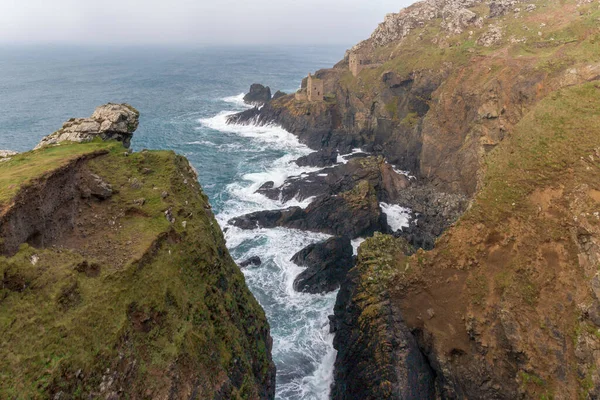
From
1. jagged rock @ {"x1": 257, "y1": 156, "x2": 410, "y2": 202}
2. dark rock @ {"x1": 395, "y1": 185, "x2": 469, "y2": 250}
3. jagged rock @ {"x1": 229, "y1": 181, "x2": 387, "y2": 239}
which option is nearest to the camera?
dark rock @ {"x1": 395, "y1": 185, "x2": 469, "y2": 250}

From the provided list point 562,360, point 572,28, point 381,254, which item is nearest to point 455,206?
point 381,254

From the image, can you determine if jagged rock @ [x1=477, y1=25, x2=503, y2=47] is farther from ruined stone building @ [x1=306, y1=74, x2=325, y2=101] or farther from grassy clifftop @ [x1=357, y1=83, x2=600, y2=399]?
grassy clifftop @ [x1=357, y1=83, x2=600, y2=399]

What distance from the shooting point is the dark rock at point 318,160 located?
63375 mm

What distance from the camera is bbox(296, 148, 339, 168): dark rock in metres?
63.4

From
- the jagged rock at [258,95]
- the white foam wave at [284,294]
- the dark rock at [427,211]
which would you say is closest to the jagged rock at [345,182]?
the white foam wave at [284,294]

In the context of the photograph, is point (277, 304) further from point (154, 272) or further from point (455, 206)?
point (455, 206)

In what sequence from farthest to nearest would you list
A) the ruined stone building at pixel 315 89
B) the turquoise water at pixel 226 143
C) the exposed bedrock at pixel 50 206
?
the ruined stone building at pixel 315 89
the turquoise water at pixel 226 143
the exposed bedrock at pixel 50 206

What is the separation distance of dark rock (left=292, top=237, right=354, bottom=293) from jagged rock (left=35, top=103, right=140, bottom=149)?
816 inches

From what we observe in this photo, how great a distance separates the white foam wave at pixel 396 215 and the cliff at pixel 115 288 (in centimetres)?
2830

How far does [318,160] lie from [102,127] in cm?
4389

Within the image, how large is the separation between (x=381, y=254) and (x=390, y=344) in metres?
7.30

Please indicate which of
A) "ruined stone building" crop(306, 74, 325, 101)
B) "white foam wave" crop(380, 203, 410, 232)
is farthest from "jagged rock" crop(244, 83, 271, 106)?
"white foam wave" crop(380, 203, 410, 232)

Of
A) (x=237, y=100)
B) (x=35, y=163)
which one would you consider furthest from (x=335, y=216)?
(x=237, y=100)

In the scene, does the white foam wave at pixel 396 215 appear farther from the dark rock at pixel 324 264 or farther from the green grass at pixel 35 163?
the green grass at pixel 35 163
